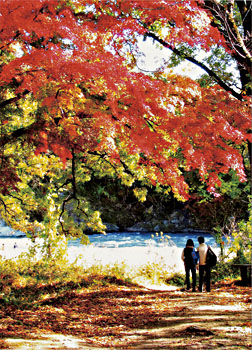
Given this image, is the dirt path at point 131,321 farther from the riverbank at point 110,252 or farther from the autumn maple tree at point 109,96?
the riverbank at point 110,252

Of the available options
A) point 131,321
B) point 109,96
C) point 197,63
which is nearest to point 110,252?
point 197,63

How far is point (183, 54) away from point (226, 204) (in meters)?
10.0

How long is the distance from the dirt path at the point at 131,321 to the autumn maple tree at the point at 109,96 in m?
2.18

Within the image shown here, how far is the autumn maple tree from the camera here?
5.21 m

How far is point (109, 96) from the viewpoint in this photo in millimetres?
5691

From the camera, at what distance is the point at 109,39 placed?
6.76m

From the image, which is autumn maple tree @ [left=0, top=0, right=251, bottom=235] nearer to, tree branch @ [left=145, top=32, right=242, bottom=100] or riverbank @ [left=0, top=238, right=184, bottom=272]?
tree branch @ [left=145, top=32, right=242, bottom=100]

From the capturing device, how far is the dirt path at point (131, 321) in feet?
14.5

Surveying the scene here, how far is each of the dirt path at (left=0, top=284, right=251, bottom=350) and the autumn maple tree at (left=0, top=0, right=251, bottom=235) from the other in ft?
7.15

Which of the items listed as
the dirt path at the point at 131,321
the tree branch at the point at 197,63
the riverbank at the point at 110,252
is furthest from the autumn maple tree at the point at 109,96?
the riverbank at the point at 110,252

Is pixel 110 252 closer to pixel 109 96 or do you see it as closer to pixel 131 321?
pixel 131 321

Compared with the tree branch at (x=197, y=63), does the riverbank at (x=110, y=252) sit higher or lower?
lower

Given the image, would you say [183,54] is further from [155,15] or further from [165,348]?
[165,348]

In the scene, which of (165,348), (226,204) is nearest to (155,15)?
(165,348)
